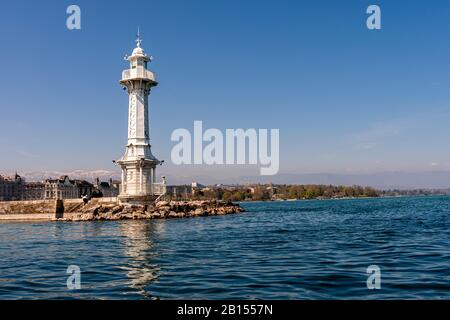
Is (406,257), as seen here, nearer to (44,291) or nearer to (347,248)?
(347,248)

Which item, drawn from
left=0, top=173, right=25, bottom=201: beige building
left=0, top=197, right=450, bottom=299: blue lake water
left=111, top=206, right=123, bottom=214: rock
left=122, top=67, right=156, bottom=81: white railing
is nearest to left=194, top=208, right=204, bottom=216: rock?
left=111, top=206, right=123, bottom=214: rock

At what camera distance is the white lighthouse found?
6519cm

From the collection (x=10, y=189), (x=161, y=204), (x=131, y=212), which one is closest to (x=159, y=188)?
(x=161, y=204)

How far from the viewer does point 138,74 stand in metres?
66.8

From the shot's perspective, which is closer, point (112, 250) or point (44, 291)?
point (44, 291)

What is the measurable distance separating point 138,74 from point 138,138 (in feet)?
31.7

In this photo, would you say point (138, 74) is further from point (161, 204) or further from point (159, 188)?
point (161, 204)

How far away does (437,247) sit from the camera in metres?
23.6

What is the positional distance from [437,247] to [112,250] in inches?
700

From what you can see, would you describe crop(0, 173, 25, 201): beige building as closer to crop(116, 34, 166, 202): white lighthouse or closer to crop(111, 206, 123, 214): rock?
crop(111, 206, 123, 214): rock
